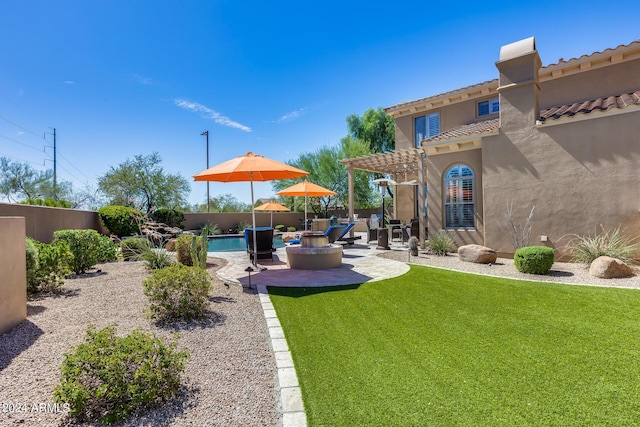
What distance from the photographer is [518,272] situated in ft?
27.2

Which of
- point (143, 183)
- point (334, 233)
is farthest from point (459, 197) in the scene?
point (143, 183)

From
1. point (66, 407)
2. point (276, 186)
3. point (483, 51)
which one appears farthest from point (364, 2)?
point (276, 186)

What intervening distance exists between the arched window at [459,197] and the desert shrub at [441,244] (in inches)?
33.7

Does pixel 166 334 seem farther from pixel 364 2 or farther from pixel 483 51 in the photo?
pixel 483 51

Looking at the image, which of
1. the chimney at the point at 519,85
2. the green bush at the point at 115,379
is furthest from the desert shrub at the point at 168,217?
the green bush at the point at 115,379

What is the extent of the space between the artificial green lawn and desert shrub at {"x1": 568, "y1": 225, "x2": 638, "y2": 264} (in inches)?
86.7

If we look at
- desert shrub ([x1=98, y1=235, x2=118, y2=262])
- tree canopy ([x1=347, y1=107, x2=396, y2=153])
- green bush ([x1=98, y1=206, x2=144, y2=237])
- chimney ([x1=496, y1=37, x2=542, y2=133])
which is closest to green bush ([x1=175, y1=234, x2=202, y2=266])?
desert shrub ([x1=98, y1=235, x2=118, y2=262])

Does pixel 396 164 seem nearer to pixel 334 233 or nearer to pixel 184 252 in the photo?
pixel 334 233

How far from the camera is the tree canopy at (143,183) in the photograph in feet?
89.3

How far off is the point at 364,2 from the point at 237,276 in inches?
447

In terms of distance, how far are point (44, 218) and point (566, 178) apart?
55.8 ft

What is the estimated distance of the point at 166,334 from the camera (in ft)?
14.6

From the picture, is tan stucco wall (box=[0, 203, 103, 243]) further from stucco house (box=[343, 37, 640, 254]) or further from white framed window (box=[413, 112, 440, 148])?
white framed window (box=[413, 112, 440, 148])

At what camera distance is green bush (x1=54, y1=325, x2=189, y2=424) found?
2.58 meters
